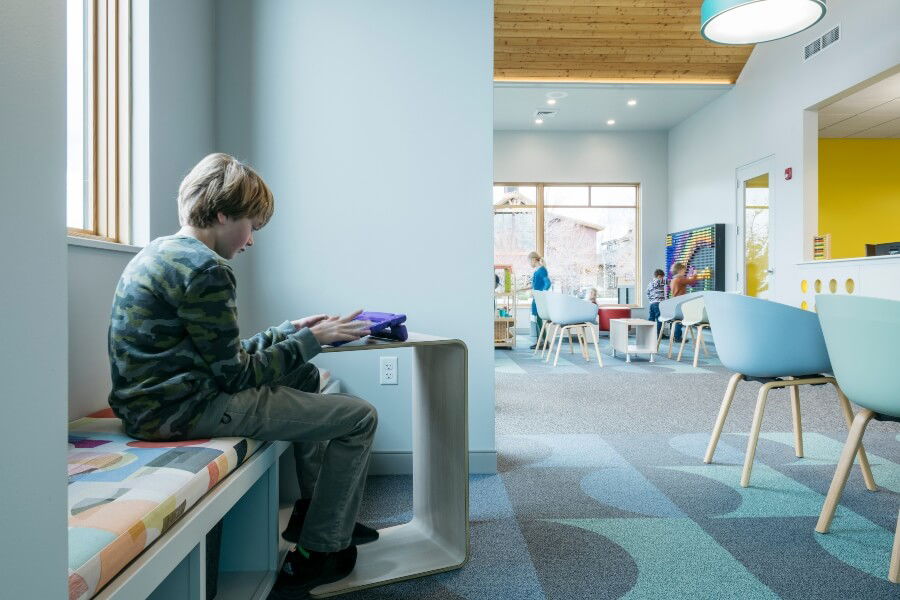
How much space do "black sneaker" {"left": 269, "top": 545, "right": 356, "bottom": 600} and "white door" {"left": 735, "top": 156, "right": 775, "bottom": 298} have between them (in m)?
6.04

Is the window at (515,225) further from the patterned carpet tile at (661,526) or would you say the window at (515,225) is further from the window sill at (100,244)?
the window sill at (100,244)

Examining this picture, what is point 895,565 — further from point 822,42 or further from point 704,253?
point 704,253

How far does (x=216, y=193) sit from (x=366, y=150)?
1.05 meters

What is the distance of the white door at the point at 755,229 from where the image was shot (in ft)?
20.6

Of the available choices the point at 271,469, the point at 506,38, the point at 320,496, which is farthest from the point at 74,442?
the point at 506,38

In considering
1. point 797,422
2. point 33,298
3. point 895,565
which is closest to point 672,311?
point 797,422

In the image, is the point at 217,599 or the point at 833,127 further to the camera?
the point at 833,127

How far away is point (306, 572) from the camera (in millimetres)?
1364

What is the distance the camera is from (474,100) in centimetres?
224

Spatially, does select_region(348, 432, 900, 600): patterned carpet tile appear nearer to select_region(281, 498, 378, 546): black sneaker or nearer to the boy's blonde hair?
select_region(281, 498, 378, 546): black sneaker

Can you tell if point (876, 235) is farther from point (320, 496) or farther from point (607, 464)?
point (320, 496)

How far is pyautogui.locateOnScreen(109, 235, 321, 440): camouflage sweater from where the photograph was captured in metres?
1.14

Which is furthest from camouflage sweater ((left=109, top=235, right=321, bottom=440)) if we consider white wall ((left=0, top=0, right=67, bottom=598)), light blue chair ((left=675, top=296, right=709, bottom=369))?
light blue chair ((left=675, top=296, right=709, bottom=369))

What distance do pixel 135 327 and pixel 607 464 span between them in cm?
188
